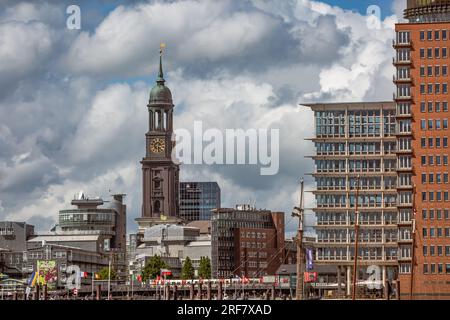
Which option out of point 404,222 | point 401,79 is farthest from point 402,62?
point 404,222

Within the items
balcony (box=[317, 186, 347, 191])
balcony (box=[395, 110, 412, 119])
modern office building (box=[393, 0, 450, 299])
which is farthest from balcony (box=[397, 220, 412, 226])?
balcony (box=[317, 186, 347, 191])

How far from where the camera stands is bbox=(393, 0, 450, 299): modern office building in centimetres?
14550

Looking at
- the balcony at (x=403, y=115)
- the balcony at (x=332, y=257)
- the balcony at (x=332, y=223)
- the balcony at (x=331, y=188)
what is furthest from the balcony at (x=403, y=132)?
the balcony at (x=332, y=257)

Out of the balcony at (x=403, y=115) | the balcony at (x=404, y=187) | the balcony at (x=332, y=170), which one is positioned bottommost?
the balcony at (x=404, y=187)

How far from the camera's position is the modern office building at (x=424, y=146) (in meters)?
146

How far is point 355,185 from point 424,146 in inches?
889

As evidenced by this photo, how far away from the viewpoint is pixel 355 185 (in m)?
169

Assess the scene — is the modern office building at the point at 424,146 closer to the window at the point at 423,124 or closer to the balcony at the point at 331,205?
the window at the point at 423,124

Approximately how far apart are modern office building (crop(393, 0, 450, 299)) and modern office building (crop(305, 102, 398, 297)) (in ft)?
57.0

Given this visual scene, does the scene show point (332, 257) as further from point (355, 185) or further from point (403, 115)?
point (403, 115)

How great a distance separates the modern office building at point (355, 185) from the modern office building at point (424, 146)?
57.0 feet

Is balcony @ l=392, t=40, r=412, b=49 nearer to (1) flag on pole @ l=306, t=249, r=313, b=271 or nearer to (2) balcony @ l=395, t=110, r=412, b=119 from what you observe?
(2) balcony @ l=395, t=110, r=412, b=119
